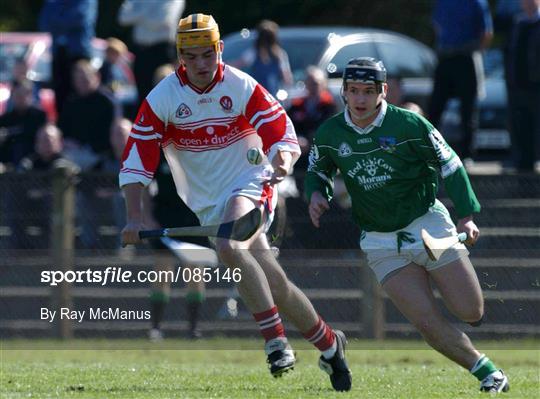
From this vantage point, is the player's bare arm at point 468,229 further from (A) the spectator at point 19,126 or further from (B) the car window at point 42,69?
(B) the car window at point 42,69

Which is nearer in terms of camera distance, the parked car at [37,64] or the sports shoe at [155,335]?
the sports shoe at [155,335]

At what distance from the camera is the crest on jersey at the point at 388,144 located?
29.0ft

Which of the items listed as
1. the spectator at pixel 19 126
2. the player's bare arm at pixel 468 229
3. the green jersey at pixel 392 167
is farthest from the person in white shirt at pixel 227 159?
the spectator at pixel 19 126

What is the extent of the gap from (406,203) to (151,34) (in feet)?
23.7

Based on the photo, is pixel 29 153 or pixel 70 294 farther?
pixel 29 153

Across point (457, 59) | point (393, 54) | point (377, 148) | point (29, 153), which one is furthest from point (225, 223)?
point (393, 54)

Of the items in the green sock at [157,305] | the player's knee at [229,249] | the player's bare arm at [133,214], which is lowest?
the green sock at [157,305]

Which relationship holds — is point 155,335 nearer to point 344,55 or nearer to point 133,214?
point 133,214

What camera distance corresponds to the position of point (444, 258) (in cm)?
881

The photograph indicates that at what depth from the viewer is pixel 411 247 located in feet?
29.2

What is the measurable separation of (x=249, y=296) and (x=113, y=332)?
4.75 meters

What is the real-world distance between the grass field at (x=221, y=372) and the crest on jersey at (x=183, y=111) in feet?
5.48

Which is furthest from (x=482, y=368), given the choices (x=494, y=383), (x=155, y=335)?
(x=155, y=335)

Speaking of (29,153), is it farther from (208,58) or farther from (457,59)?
(208,58)
